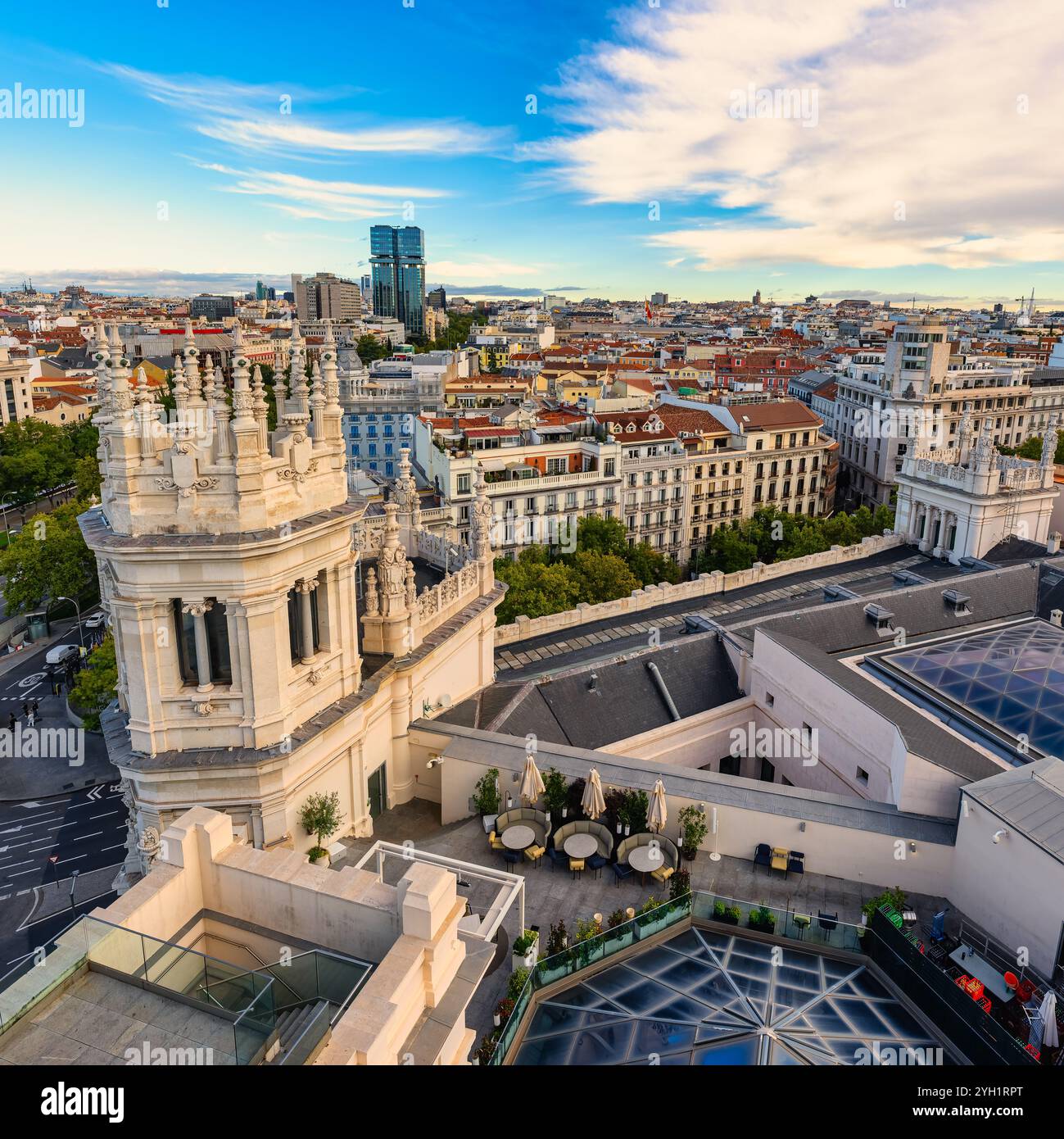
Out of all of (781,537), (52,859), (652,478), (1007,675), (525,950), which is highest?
(1007,675)

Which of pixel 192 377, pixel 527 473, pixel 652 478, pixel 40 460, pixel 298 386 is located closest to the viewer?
pixel 192 377

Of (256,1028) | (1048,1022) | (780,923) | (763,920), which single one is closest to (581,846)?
(763,920)

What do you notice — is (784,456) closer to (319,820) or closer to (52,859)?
(52,859)

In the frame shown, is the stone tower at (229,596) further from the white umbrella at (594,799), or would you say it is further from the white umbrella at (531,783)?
the white umbrella at (594,799)

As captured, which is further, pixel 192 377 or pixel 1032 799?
pixel 1032 799

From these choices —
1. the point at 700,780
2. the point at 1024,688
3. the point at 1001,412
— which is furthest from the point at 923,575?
the point at 1001,412

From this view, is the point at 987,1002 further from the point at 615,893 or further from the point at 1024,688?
the point at 1024,688

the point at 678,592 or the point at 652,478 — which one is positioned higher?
the point at 652,478

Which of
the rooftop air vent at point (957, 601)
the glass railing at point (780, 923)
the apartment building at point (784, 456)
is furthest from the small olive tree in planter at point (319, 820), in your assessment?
the apartment building at point (784, 456)
